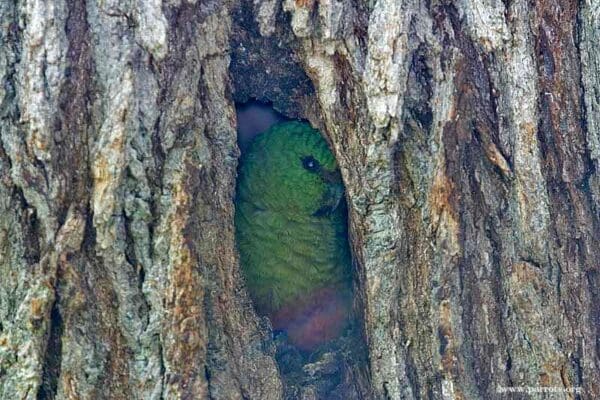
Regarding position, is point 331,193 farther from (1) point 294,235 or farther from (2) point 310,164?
(1) point 294,235

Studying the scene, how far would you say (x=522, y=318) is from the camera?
2.26 meters

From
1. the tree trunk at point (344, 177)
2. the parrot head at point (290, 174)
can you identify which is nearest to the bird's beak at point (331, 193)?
the parrot head at point (290, 174)

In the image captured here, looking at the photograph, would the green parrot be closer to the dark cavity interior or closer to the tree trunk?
the dark cavity interior

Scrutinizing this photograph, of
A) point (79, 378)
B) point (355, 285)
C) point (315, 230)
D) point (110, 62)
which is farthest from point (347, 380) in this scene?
point (110, 62)

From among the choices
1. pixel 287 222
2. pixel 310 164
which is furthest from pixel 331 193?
pixel 287 222

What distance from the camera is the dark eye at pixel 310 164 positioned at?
256 centimetres

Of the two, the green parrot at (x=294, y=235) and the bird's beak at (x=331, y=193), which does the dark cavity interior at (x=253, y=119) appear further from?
the bird's beak at (x=331, y=193)

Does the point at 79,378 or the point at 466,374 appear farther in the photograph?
the point at 466,374

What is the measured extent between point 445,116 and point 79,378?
4.41ft

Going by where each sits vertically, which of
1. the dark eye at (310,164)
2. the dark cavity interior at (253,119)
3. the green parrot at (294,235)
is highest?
the dark cavity interior at (253,119)

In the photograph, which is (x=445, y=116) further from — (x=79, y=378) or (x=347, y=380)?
(x=79, y=378)

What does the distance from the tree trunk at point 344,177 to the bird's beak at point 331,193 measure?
215 mm

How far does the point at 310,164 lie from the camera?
2.57m

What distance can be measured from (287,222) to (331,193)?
235mm
